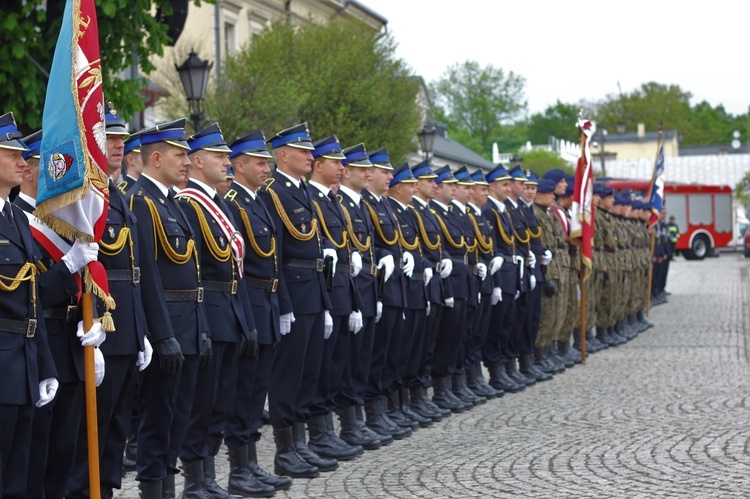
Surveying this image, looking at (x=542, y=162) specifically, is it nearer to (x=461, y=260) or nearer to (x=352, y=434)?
(x=461, y=260)

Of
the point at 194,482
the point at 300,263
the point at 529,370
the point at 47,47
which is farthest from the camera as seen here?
the point at 47,47

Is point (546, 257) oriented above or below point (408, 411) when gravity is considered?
above

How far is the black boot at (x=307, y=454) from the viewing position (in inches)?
342

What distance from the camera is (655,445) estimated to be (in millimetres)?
9336

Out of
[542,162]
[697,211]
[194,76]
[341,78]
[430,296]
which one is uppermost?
[542,162]

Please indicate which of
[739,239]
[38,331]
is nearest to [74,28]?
[38,331]

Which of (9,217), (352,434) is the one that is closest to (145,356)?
(9,217)

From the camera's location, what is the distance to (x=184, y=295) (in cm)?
709

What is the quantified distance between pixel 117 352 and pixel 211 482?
5.01ft

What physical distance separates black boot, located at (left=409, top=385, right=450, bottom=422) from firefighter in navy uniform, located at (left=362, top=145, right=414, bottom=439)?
0.33m

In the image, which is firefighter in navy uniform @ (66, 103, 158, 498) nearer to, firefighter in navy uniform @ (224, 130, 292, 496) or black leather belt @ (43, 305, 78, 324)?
black leather belt @ (43, 305, 78, 324)

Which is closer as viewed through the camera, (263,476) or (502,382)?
(263,476)

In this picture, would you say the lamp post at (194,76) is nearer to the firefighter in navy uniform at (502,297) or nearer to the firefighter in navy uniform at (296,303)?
the firefighter in navy uniform at (502,297)

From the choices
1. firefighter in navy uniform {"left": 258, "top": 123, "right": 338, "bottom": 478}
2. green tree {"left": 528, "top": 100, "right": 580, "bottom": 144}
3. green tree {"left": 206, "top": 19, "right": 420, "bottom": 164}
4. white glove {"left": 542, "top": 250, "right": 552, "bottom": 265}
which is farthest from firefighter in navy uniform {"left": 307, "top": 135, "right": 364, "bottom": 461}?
green tree {"left": 528, "top": 100, "right": 580, "bottom": 144}
